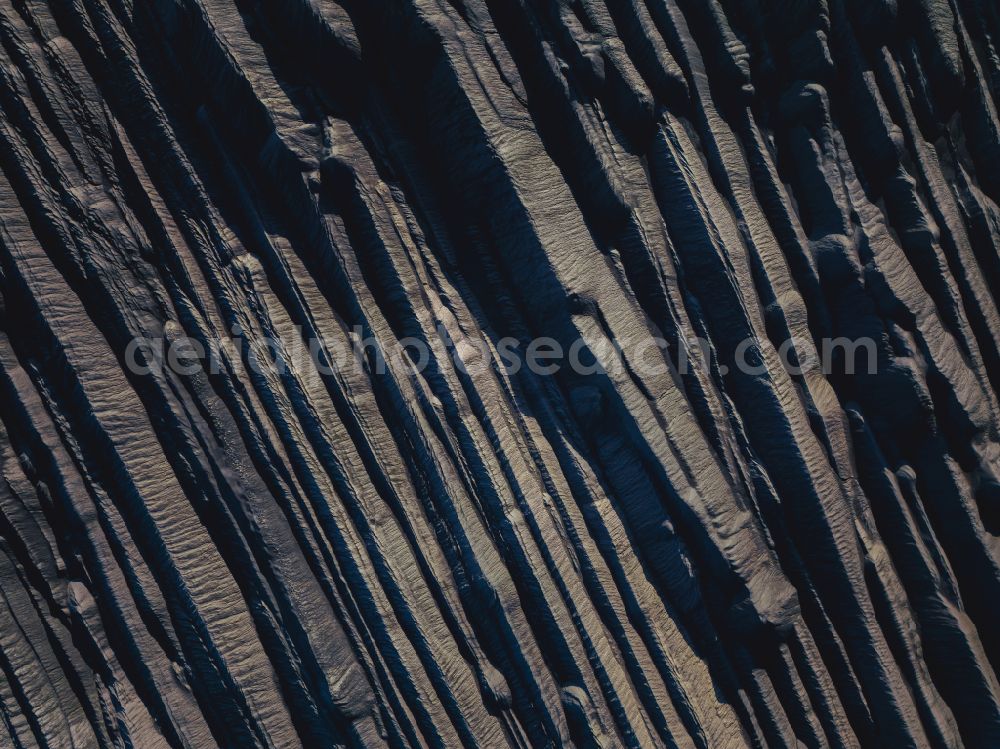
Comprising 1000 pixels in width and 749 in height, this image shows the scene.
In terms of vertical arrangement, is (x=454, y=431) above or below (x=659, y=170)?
below

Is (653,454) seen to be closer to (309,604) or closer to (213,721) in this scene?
(309,604)

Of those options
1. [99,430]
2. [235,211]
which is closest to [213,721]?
[99,430]

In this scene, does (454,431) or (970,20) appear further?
(970,20)

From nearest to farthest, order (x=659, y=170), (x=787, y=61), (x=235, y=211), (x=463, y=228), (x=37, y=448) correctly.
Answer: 1. (x=37, y=448)
2. (x=235, y=211)
3. (x=463, y=228)
4. (x=659, y=170)
5. (x=787, y=61)

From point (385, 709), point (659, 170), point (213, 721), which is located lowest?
point (385, 709)

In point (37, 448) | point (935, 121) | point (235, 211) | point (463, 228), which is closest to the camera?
point (37, 448)

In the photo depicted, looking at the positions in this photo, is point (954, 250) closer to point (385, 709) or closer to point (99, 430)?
point (385, 709)
